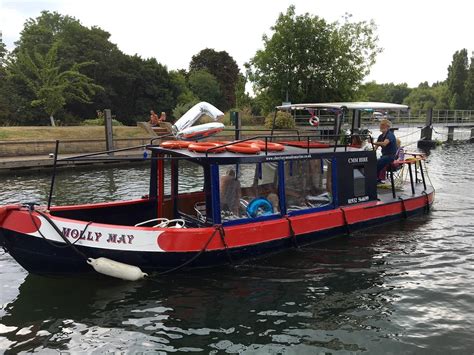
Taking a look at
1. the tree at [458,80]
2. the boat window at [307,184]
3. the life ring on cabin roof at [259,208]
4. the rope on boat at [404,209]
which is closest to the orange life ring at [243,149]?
the boat window at [307,184]

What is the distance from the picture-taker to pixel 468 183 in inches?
667

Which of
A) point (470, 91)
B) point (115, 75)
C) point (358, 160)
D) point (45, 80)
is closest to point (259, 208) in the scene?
point (358, 160)

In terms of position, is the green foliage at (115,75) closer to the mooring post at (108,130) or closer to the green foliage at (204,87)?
the green foliage at (204,87)

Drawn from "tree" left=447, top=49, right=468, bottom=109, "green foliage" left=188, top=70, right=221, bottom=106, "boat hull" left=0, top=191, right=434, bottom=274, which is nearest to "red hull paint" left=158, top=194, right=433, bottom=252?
"boat hull" left=0, top=191, right=434, bottom=274

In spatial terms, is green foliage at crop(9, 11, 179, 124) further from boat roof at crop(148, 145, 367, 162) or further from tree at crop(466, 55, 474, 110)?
tree at crop(466, 55, 474, 110)

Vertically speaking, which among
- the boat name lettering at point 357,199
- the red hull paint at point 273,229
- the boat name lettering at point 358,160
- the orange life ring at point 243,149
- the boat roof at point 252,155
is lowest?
the red hull paint at point 273,229

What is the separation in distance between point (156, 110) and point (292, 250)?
39844 mm

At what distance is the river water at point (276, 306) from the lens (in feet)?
18.2

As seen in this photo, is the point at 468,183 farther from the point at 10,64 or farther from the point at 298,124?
the point at 10,64

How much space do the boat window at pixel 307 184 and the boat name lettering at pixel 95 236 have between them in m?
3.42

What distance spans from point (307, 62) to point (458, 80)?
60.3m

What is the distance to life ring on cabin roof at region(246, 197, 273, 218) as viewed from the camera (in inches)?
314

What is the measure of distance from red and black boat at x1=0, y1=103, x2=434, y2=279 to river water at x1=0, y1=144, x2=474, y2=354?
39cm

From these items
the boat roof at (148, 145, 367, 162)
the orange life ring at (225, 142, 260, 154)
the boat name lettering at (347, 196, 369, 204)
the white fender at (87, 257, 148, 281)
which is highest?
the orange life ring at (225, 142, 260, 154)
